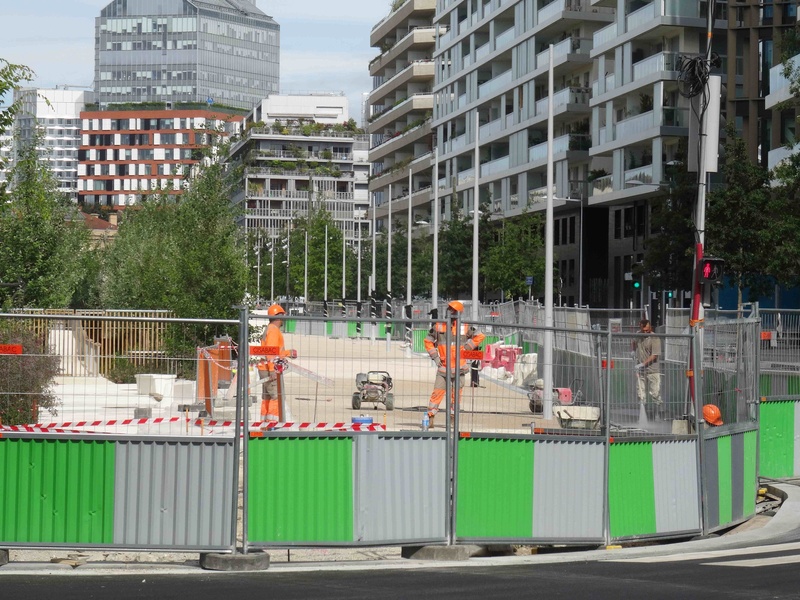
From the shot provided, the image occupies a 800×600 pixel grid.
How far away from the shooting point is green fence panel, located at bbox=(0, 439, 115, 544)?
10461 mm

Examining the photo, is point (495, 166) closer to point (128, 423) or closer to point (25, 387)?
point (128, 423)

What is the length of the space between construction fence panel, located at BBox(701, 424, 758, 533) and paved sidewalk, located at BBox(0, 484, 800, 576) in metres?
0.21

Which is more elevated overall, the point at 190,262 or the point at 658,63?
the point at 658,63

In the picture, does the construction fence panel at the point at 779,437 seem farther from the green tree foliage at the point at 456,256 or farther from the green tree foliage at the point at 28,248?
the green tree foliage at the point at 456,256

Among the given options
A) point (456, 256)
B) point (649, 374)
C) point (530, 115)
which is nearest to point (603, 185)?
point (530, 115)

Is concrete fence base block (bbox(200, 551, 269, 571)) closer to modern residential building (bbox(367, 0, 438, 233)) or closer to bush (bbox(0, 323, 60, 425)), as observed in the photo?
bush (bbox(0, 323, 60, 425))

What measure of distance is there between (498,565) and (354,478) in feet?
4.58

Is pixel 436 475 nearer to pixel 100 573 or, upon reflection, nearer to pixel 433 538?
pixel 433 538

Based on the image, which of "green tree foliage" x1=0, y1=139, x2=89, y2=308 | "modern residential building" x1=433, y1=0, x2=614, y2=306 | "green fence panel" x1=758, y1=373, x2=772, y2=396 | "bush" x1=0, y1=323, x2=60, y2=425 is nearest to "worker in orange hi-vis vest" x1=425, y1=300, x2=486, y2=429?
"bush" x1=0, y1=323, x2=60, y2=425

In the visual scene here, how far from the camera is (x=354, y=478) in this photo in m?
11.0

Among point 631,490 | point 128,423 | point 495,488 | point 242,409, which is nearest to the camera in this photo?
point 242,409

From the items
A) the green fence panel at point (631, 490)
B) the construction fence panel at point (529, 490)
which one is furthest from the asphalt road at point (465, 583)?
the green fence panel at point (631, 490)

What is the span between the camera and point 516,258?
71.5m

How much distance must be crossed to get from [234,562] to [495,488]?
92.0 inches
